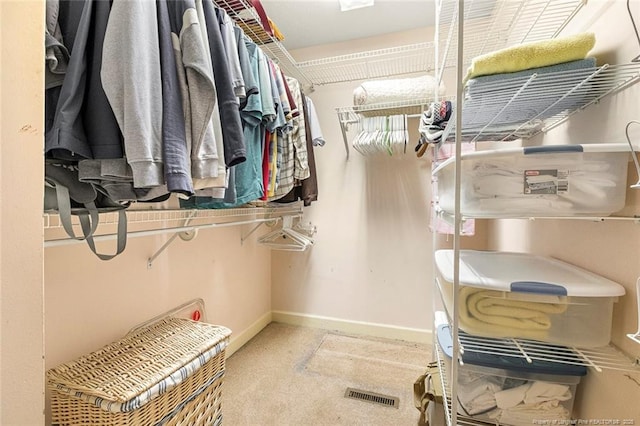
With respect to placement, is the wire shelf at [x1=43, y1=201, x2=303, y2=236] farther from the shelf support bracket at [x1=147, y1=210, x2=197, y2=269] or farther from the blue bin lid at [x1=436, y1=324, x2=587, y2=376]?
the blue bin lid at [x1=436, y1=324, x2=587, y2=376]

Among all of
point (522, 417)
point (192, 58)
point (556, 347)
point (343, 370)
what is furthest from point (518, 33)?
point (343, 370)

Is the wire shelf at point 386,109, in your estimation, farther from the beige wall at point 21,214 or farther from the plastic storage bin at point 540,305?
the beige wall at point 21,214

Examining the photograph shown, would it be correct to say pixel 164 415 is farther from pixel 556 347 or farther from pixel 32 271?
pixel 556 347

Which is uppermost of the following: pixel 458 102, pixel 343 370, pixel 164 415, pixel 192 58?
pixel 192 58

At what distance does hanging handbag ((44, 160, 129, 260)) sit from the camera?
2.38ft

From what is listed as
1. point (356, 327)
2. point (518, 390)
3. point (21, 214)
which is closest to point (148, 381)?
point (21, 214)

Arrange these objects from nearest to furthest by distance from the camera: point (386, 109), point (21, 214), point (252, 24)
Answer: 1. point (21, 214)
2. point (252, 24)
3. point (386, 109)

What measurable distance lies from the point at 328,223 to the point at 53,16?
5.78 feet

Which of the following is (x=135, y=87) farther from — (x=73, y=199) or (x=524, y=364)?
(x=524, y=364)

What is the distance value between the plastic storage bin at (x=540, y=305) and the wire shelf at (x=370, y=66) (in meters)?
1.53

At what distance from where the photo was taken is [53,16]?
0.69 m

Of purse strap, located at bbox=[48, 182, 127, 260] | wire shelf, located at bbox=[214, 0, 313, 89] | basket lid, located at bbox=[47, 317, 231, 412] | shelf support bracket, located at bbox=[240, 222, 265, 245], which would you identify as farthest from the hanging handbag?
shelf support bracket, located at bbox=[240, 222, 265, 245]

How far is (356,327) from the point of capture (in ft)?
6.99

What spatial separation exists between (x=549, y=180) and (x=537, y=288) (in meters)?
0.28
